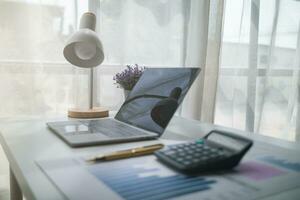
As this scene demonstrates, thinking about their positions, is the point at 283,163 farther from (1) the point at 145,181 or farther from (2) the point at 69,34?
(2) the point at 69,34

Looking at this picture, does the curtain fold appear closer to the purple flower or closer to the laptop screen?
the purple flower

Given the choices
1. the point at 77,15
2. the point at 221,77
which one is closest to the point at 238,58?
the point at 221,77

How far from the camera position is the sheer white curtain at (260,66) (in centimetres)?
170

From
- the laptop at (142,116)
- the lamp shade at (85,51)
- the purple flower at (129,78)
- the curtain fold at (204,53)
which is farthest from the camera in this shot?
the curtain fold at (204,53)

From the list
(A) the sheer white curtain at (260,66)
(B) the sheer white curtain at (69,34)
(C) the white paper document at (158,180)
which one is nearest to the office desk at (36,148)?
(C) the white paper document at (158,180)

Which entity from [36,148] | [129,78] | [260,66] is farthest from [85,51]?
[260,66]

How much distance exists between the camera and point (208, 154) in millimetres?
527

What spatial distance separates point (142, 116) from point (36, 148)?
0.32 meters

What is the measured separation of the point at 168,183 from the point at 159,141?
0.91 ft

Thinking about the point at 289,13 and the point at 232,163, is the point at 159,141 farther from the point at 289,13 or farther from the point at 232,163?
the point at 289,13

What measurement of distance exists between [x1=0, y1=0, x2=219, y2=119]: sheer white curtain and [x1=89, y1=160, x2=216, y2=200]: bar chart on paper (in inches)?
33.7

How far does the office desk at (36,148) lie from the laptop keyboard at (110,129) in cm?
6

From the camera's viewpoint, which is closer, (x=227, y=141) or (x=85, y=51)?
(x=227, y=141)

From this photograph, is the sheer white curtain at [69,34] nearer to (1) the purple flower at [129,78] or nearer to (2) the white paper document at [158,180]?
(1) the purple flower at [129,78]
